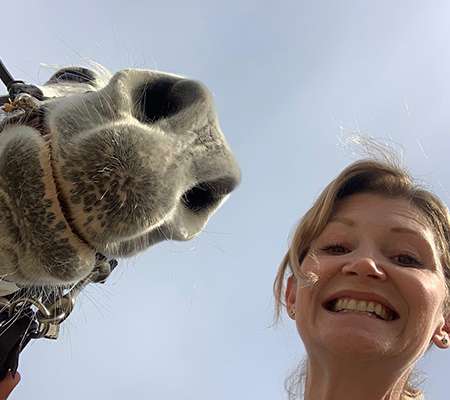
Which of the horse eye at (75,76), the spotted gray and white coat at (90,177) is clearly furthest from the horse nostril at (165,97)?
the horse eye at (75,76)

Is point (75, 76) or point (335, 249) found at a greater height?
point (75, 76)

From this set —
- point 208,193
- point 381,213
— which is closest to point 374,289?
point 381,213

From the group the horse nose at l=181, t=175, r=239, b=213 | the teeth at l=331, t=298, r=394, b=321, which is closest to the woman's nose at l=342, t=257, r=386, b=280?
the teeth at l=331, t=298, r=394, b=321

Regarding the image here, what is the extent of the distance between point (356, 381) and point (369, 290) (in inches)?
13.8

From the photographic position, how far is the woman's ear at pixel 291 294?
2.95 meters

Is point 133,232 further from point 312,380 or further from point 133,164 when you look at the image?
point 312,380

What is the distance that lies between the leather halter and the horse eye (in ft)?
1.12

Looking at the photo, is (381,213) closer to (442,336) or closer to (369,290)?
(369,290)

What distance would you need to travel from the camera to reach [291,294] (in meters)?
2.99

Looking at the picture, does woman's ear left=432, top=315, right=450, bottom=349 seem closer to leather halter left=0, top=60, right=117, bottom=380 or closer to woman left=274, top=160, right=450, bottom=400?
woman left=274, top=160, right=450, bottom=400

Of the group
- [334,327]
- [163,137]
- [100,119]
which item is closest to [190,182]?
[163,137]

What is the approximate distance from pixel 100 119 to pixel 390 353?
1.36 metres

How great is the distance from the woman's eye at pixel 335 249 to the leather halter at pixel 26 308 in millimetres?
928

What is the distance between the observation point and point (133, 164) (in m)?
1.88
